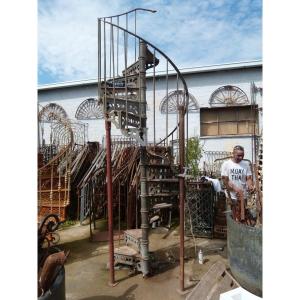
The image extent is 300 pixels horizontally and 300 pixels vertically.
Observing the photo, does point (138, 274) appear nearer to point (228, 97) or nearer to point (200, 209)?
point (200, 209)

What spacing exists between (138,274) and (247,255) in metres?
1.28

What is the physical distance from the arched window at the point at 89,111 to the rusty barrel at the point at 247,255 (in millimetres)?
6503

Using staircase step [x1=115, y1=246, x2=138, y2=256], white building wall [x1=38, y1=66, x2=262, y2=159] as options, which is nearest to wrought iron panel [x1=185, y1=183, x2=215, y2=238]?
staircase step [x1=115, y1=246, x2=138, y2=256]

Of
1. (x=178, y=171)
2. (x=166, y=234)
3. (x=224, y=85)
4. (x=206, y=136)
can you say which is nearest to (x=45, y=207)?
(x=166, y=234)

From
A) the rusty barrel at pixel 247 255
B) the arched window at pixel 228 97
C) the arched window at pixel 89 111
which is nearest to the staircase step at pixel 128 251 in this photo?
the rusty barrel at pixel 247 255

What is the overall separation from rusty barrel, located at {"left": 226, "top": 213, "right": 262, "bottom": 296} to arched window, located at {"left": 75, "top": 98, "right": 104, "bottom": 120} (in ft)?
21.3

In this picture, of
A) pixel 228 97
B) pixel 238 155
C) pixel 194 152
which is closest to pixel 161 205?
pixel 238 155

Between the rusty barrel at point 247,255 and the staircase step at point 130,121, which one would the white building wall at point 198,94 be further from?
the rusty barrel at point 247,255

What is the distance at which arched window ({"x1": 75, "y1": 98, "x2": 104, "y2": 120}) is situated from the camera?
800cm

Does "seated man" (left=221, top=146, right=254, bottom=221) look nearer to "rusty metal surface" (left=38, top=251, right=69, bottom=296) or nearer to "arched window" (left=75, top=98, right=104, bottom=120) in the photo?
"rusty metal surface" (left=38, top=251, right=69, bottom=296)

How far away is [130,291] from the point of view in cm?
242

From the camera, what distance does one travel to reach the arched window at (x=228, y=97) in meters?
6.78
